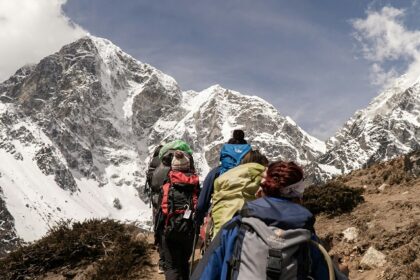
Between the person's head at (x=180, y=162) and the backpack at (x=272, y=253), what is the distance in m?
3.98

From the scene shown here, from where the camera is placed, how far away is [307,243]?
3.60 m

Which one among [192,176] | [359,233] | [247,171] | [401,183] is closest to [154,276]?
[192,176]

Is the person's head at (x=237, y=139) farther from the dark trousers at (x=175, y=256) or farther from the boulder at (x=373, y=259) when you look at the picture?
the boulder at (x=373, y=259)

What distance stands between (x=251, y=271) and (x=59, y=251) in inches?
311

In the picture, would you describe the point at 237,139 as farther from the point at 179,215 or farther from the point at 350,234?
the point at 350,234

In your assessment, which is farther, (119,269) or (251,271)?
(119,269)

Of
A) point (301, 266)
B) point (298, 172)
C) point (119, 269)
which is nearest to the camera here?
point (301, 266)

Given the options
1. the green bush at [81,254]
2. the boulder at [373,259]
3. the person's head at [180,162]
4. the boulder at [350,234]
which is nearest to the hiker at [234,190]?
the person's head at [180,162]

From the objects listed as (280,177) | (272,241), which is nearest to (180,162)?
(280,177)

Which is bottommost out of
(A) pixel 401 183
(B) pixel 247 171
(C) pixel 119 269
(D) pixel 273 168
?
(C) pixel 119 269

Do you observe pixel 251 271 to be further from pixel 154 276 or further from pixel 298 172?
pixel 154 276

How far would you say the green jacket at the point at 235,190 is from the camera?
5.30 metres

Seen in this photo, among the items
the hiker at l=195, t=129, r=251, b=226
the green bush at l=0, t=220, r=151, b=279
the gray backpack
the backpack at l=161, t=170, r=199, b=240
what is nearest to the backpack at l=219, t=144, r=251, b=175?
the hiker at l=195, t=129, r=251, b=226

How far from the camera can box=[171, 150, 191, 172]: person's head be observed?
24.9 feet
